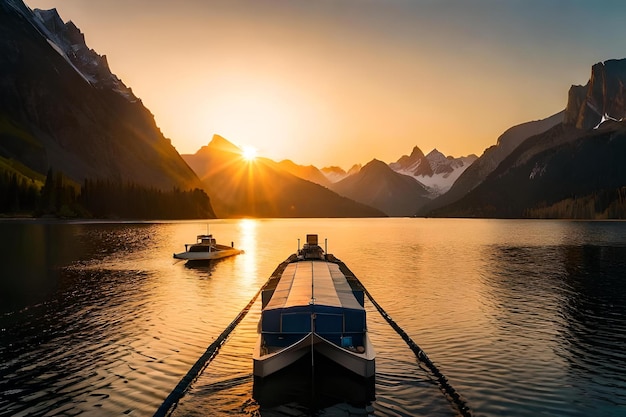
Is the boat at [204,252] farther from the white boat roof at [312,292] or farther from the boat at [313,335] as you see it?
the boat at [313,335]

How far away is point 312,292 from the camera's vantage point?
35.9 metres

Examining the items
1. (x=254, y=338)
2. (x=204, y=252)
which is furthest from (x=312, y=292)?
(x=204, y=252)

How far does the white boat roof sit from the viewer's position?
3394cm

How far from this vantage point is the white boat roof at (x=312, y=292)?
33938 mm

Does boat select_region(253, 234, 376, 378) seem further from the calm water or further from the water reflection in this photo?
the water reflection

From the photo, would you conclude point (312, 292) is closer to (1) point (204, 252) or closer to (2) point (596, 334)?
(2) point (596, 334)

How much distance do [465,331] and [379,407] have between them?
20.2 metres

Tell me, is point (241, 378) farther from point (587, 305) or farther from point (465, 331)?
point (587, 305)

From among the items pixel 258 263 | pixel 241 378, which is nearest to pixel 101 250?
pixel 258 263

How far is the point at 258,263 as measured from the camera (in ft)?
352

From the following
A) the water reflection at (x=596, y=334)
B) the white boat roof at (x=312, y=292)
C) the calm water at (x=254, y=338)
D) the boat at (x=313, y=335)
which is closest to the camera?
the calm water at (x=254, y=338)

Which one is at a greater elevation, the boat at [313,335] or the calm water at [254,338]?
the boat at [313,335]

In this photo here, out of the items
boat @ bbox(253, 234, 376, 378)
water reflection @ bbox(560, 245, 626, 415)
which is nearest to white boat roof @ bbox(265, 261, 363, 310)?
boat @ bbox(253, 234, 376, 378)

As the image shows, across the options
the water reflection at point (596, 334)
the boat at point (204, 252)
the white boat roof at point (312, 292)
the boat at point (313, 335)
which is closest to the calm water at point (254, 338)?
the water reflection at point (596, 334)
